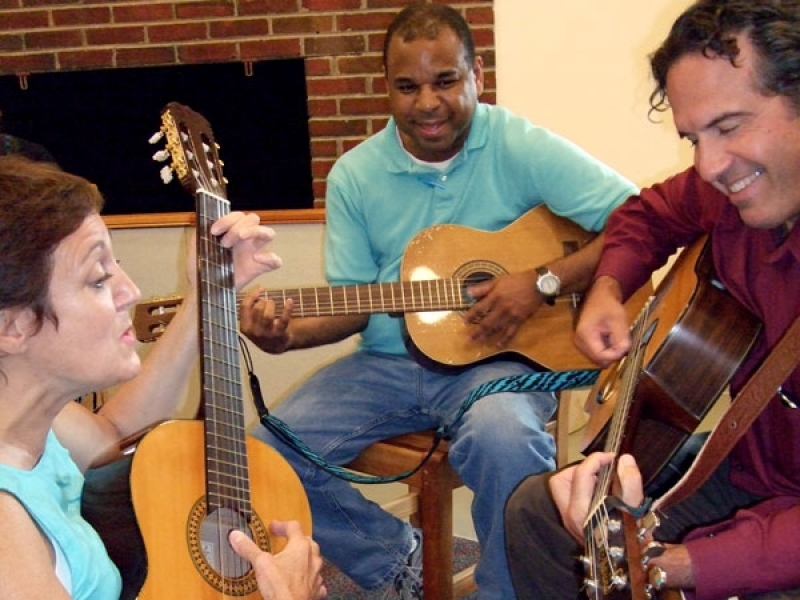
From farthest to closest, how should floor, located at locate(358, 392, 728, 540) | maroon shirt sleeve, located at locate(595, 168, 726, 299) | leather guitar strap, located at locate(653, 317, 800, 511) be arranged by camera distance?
floor, located at locate(358, 392, 728, 540), maroon shirt sleeve, located at locate(595, 168, 726, 299), leather guitar strap, located at locate(653, 317, 800, 511)

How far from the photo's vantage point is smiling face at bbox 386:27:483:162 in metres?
2.08

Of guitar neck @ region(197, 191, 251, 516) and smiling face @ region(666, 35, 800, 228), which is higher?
smiling face @ region(666, 35, 800, 228)

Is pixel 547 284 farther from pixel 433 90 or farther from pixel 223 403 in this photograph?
pixel 223 403

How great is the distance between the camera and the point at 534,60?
3033 mm

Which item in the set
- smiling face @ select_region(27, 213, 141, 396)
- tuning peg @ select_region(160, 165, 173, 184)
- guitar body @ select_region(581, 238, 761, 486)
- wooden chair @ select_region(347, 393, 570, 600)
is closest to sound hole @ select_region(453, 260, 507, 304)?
wooden chair @ select_region(347, 393, 570, 600)

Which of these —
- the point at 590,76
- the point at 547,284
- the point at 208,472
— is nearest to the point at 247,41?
the point at 590,76

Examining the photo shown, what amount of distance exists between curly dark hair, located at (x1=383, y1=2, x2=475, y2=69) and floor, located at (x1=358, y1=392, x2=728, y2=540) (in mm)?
1144

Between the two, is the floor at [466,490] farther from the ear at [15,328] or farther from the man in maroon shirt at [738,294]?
the ear at [15,328]

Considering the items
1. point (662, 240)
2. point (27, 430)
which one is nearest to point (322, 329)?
point (662, 240)

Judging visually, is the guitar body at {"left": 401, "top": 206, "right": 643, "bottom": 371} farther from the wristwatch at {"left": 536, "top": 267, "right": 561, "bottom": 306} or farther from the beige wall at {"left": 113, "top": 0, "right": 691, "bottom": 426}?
the beige wall at {"left": 113, "top": 0, "right": 691, "bottom": 426}

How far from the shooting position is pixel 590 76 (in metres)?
3.03

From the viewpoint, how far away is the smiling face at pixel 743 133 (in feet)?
4.13

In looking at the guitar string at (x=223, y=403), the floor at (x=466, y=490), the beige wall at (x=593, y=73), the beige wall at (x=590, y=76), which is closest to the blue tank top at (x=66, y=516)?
the guitar string at (x=223, y=403)

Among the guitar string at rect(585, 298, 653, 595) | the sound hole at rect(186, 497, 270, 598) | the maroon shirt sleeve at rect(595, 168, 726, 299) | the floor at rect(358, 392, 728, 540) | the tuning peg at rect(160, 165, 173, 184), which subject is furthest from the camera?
the floor at rect(358, 392, 728, 540)
